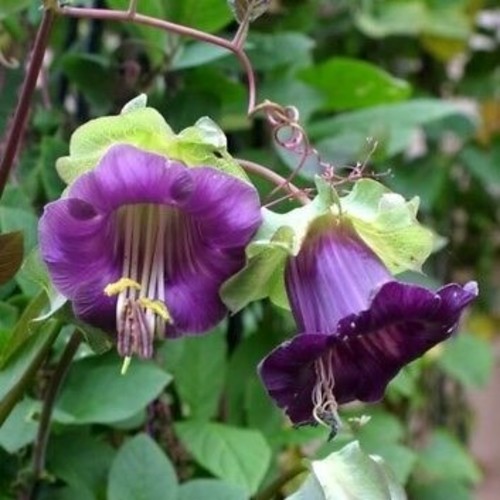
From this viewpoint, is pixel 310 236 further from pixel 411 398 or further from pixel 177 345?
pixel 411 398

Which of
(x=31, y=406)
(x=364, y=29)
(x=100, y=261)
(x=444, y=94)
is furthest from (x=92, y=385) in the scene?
(x=444, y=94)

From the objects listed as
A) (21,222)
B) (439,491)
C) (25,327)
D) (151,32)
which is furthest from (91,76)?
(439,491)

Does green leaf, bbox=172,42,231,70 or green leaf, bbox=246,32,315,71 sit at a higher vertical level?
green leaf, bbox=172,42,231,70

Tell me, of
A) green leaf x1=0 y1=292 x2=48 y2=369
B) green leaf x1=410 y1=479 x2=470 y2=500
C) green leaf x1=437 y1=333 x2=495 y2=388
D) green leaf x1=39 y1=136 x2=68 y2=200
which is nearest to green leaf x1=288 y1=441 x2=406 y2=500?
green leaf x1=0 y1=292 x2=48 y2=369

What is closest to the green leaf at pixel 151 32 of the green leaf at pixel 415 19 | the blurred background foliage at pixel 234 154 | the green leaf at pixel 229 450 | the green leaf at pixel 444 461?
the blurred background foliage at pixel 234 154

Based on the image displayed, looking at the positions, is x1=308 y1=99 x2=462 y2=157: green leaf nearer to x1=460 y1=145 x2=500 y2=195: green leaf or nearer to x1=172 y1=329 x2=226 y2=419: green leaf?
x1=172 y1=329 x2=226 y2=419: green leaf

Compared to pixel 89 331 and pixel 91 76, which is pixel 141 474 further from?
pixel 91 76
